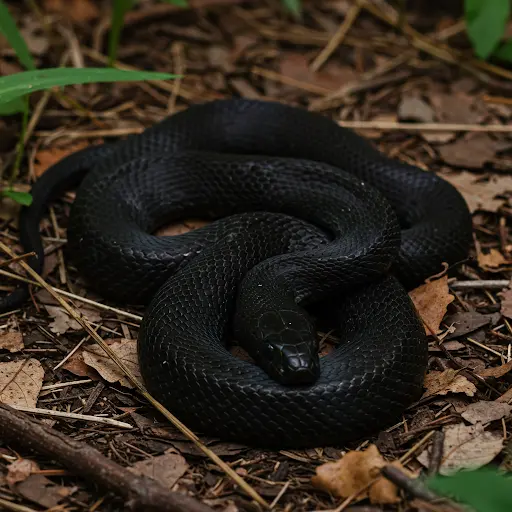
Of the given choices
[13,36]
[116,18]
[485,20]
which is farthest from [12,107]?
[485,20]

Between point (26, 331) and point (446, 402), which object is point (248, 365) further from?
point (26, 331)

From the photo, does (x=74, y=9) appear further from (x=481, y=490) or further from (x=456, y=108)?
(x=481, y=490)

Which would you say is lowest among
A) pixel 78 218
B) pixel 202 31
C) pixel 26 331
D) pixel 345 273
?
pixel 26 331

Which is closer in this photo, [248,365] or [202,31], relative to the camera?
[248,365]

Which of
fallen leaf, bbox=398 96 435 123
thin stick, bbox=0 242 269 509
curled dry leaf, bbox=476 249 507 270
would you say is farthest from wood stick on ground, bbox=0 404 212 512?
fallen leaf, bbox=398 96 435 123

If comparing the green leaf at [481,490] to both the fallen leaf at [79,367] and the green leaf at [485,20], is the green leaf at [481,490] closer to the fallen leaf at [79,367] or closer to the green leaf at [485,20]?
the fallen leaf at [79,367]

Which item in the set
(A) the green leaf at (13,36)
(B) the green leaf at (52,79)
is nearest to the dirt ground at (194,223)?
(A) the green leaf at (13,36)

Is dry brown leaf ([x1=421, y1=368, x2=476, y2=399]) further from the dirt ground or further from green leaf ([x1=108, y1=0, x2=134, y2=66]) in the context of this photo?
green leaf ([x1=108, y1=0, x2=134, y2=66])

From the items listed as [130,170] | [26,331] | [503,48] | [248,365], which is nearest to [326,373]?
[248,365]
